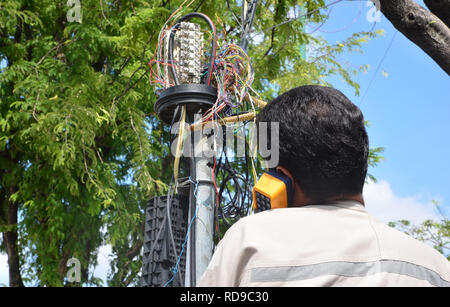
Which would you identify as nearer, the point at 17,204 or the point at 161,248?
the point at 161,248

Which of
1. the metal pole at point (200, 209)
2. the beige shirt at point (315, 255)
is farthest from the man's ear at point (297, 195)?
the metal pole at point (200, 209)

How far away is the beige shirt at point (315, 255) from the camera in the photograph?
3.46 feet

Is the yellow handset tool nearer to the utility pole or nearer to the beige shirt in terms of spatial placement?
the beige shirt

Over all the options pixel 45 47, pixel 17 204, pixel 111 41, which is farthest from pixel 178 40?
pixel 17 204

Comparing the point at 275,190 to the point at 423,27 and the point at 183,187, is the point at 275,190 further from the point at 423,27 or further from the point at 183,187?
the point at 183,187

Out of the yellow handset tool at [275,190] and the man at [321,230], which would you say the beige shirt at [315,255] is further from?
the yellow handset tool at [275,190]

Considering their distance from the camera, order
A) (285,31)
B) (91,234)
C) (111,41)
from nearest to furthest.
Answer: (285,31), (111,41), (91,234)

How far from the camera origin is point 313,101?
50.3 inches

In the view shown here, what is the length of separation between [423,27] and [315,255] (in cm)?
240

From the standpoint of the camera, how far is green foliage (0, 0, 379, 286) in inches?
255

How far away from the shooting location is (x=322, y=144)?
1231mm
